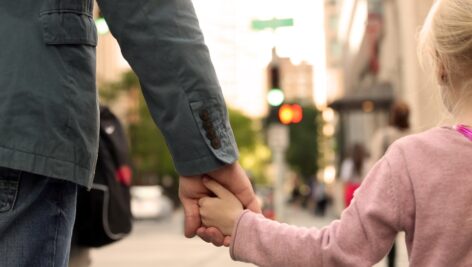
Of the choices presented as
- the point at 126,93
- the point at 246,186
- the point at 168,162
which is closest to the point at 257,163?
the point at 168,162

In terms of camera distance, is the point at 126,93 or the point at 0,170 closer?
the point at 0,170

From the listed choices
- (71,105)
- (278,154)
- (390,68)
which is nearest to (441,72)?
(71,105)

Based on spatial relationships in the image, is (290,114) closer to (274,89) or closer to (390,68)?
(274,89)

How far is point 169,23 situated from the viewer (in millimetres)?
1932

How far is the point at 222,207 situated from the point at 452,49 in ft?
2.22

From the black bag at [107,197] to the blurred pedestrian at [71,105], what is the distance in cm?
157

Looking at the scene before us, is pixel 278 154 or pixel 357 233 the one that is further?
pixel 278 154

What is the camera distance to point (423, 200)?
1.71 m

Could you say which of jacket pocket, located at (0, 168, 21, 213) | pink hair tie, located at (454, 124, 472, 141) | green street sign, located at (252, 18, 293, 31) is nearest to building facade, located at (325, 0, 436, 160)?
green street sign, located at (252, 18, 293, 31)

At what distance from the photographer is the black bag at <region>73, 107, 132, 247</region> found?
350cm

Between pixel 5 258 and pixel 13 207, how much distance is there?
0.11m

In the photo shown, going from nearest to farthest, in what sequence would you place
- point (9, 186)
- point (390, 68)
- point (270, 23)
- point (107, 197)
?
point (9, 186), point (107, 197), point (270, 23), point (390, 68)

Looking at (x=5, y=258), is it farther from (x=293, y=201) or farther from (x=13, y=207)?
(x=293, y=201)

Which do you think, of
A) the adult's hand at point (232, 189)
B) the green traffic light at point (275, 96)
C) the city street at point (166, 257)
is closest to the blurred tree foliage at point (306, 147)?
the green traffic light at point (275, 96)
